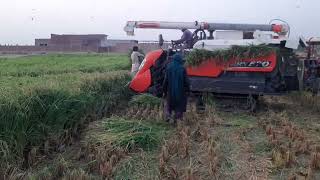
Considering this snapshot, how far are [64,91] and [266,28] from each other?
843cm

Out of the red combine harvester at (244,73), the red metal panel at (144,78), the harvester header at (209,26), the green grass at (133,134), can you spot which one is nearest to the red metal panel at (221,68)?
the red combine harvester at (244,73)

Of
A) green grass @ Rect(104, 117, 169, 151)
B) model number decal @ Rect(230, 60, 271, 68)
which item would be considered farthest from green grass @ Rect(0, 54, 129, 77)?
model number decal @ Rect(230, 60, 271, 68)

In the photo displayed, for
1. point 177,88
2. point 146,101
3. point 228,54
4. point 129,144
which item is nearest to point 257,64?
point 228,54

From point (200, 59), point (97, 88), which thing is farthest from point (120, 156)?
point (200, 59)

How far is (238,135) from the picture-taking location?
8.84 m

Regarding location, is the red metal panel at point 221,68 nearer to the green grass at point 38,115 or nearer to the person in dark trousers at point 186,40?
the person in dark trousers at point 186,40

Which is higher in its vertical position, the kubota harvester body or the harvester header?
the harvester header

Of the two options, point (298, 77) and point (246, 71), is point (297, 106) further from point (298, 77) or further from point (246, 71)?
point (246, 71)

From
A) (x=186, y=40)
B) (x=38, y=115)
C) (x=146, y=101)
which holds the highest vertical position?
(x=186, y=40)

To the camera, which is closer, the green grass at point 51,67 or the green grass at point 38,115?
the green grass at point 38,115

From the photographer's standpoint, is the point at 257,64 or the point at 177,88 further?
the point at 257,64

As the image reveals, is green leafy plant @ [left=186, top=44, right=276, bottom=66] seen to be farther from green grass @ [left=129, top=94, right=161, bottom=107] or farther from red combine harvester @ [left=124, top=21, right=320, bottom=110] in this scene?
green grass @ [left=129, top=94, right=161, bottom=107]

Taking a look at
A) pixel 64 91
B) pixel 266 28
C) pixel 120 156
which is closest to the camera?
pixel 120 156

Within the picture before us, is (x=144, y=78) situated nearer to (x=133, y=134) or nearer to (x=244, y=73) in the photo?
(x=244, y=73)
